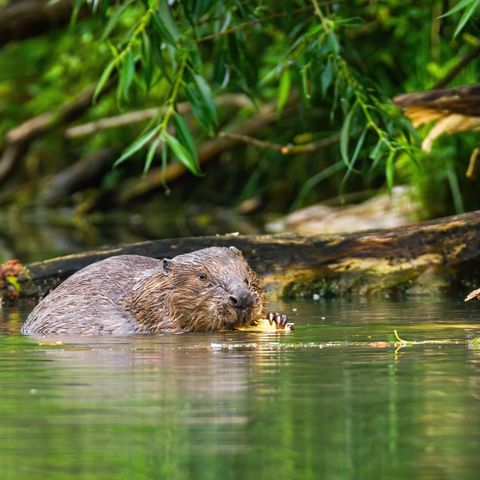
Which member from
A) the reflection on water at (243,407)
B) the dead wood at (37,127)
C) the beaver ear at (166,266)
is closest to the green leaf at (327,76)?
the beaver ear at (166,266)

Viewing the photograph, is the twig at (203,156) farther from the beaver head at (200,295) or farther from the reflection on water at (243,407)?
the reflection on water at (243,407)

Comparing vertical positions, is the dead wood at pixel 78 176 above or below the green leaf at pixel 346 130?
above

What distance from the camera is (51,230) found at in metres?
19.9

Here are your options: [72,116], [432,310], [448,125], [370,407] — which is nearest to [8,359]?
[370,407]

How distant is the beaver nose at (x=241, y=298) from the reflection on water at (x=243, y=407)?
0.31m

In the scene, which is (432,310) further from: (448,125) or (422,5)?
(422,5)

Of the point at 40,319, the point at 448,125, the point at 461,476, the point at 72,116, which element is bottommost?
the point at 461,476

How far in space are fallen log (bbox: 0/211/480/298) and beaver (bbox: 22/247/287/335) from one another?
70.5 inches

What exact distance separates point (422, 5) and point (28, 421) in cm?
1113

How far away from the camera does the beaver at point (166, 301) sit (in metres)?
8.36

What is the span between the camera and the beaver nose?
8.23 m

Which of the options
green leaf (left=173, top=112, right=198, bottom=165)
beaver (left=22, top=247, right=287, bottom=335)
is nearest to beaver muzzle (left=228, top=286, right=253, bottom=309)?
beaver (left=22, top=247, right=287, bottom=335)

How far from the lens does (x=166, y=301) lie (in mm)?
8523

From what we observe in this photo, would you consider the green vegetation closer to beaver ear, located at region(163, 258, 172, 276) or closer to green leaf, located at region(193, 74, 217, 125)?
green leaf, located at region(193, 74, 217, 125)
